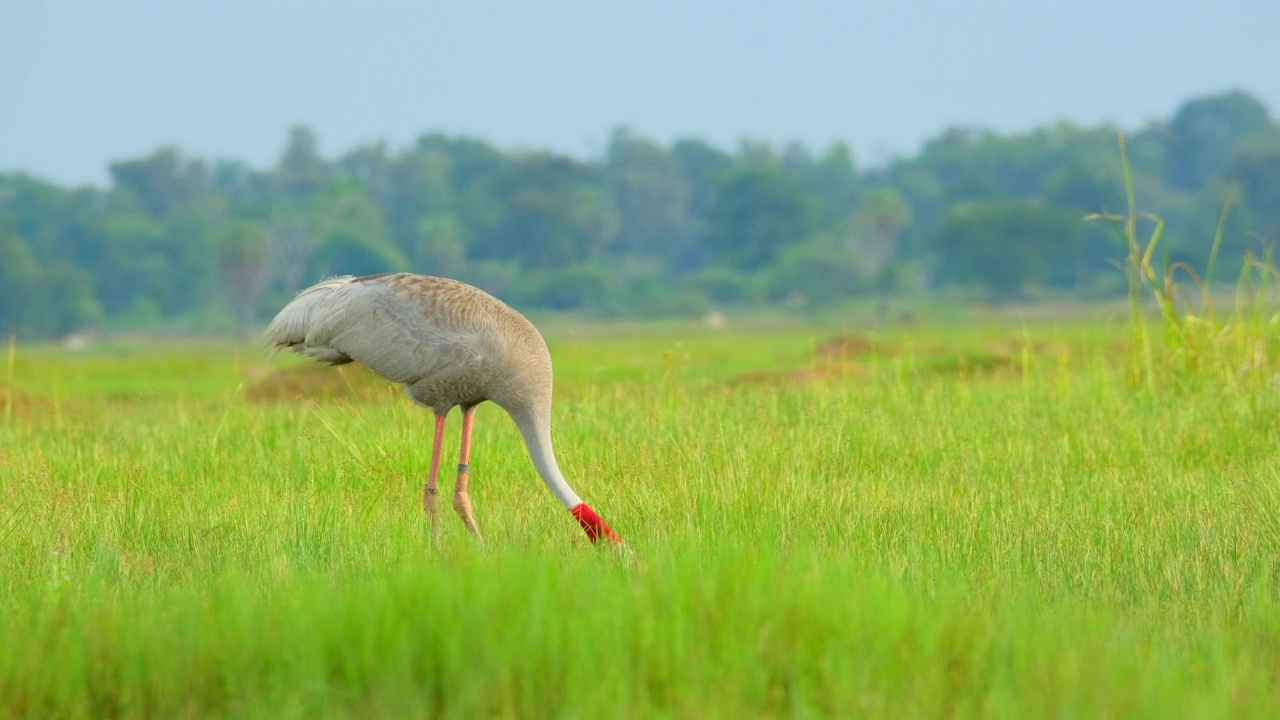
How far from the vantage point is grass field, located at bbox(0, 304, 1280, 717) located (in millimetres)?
3508

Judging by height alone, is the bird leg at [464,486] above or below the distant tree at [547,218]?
below

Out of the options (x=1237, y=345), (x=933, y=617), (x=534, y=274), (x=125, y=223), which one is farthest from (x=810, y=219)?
(x=933, y=617)

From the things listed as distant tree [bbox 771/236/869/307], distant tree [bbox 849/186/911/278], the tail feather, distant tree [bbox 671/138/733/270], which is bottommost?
distant tree [bbox 771/236/869/307]

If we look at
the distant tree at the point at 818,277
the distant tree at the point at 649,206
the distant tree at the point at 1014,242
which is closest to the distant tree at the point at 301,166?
the distant tree at the point at 649,206

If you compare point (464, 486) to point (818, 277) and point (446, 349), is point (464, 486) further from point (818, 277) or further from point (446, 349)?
point (818, 277)

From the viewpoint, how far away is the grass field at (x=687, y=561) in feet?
→ 11.5

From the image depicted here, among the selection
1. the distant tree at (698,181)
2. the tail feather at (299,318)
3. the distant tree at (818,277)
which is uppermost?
the distant tree at (698,181)

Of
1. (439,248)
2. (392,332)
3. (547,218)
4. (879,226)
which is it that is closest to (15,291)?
(439,248)

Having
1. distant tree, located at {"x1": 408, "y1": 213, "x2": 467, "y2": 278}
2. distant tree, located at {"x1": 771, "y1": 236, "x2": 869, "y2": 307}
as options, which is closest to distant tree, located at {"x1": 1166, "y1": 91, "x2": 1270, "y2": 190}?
distant tree, located at {"x1": 771, "y1": 236, "x2": 869, "y2": 307}

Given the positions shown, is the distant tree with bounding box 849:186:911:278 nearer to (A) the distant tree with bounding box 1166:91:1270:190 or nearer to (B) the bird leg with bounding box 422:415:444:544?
(A) the distant tree with bounding box 1166:91:1270:190

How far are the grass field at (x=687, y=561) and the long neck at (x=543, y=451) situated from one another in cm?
20

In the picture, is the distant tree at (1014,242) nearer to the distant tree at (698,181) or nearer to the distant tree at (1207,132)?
the distant tree at (698,181)

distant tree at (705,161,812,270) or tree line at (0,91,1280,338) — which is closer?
tree line at (0,91,1280,338)

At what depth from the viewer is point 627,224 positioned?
336 feet
